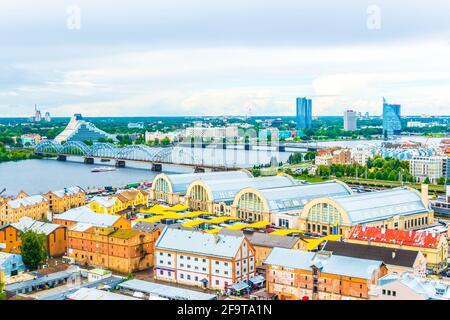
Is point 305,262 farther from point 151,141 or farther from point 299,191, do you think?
point 151,141

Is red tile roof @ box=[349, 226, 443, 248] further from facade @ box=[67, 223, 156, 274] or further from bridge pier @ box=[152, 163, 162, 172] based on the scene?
bridge pier @ box=[152, 163, 162, 172]

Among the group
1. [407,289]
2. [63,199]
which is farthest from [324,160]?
[407,289]

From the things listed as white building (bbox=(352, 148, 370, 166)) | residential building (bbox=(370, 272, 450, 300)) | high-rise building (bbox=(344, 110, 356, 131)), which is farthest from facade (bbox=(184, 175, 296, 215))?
high-rise building (bbox=(344, 110, 356, 131))

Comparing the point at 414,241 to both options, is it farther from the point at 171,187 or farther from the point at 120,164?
the point at 120,164

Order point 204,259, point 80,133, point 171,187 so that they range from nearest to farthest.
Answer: point 204,259 → point 171,187 → point 80,133

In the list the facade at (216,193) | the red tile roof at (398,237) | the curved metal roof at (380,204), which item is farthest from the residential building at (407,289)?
the facade at (216,193)
